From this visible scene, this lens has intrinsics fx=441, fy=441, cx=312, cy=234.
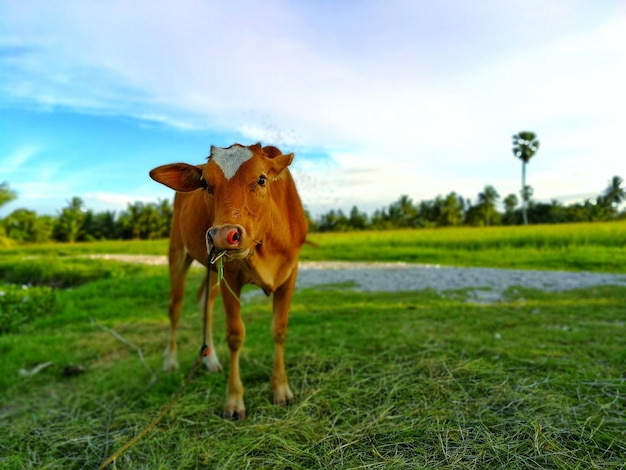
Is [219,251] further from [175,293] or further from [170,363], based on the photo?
[170,363]

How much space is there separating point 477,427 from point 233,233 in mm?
2163

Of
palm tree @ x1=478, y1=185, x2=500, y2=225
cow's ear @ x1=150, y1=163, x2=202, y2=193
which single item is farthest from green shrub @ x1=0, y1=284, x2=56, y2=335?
palm tree @ x1=478, y1=185, x2=500, y2=225

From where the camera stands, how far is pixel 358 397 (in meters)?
3.71

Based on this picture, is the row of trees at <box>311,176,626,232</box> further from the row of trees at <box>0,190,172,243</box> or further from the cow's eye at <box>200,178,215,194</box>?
the cow's eye at <box>200,178,215,194</box>

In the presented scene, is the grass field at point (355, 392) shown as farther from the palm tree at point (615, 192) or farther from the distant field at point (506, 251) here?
the palm tree at point (615, 192)

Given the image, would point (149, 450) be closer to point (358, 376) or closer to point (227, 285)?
point (227, 285)

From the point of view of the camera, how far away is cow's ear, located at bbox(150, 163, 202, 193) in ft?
10.3

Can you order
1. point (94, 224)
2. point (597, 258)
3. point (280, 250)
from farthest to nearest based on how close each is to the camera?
point (94, 224) → point (597, 258) → point (280, 250)

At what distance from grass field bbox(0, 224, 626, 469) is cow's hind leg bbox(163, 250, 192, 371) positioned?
0.54ft

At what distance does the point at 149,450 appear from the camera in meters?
3.21

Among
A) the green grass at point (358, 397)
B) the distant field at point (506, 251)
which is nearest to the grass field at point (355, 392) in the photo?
the green grass at point (358, 397)

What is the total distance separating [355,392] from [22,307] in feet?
26.7

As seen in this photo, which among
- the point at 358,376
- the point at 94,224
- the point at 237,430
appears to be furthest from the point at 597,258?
the point at 94,224

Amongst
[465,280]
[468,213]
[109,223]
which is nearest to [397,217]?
[468,213]
